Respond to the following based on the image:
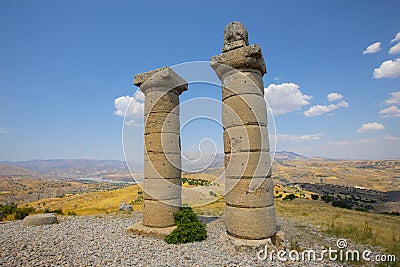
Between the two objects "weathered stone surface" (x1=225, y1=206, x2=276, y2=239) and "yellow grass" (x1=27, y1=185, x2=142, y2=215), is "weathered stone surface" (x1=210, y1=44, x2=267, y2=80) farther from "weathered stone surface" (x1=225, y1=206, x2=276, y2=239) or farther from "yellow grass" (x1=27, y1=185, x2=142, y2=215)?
"yellow grass" (x1=27, y1=185, x2=142, y2=215)

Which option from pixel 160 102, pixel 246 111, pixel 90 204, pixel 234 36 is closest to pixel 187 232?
pixel 246 111

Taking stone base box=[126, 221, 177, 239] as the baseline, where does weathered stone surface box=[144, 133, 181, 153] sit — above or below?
above

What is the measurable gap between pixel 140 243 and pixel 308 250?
5255mm

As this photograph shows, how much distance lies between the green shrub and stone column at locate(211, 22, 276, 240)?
107 centimetres

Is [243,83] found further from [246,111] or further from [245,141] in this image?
[245,141]

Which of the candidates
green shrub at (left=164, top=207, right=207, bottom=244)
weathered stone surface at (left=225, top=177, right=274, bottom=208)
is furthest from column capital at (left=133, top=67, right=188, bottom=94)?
green shrub at (left=164, top=207, right=207, bottom=244)

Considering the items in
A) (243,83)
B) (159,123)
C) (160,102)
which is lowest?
(159,123)

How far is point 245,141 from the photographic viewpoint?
24.3ft

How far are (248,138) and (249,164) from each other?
0.77m

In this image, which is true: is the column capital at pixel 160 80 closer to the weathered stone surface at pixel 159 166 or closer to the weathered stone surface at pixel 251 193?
the weathered stone surface at pixel 159 166

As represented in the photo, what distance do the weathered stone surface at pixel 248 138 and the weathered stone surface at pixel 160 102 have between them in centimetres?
295

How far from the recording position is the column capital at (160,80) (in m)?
9.27

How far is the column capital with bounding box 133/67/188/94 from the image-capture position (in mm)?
9266

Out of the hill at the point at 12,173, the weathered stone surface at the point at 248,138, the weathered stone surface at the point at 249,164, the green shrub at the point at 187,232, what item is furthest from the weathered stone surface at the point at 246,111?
the hill at the point at 12,173
